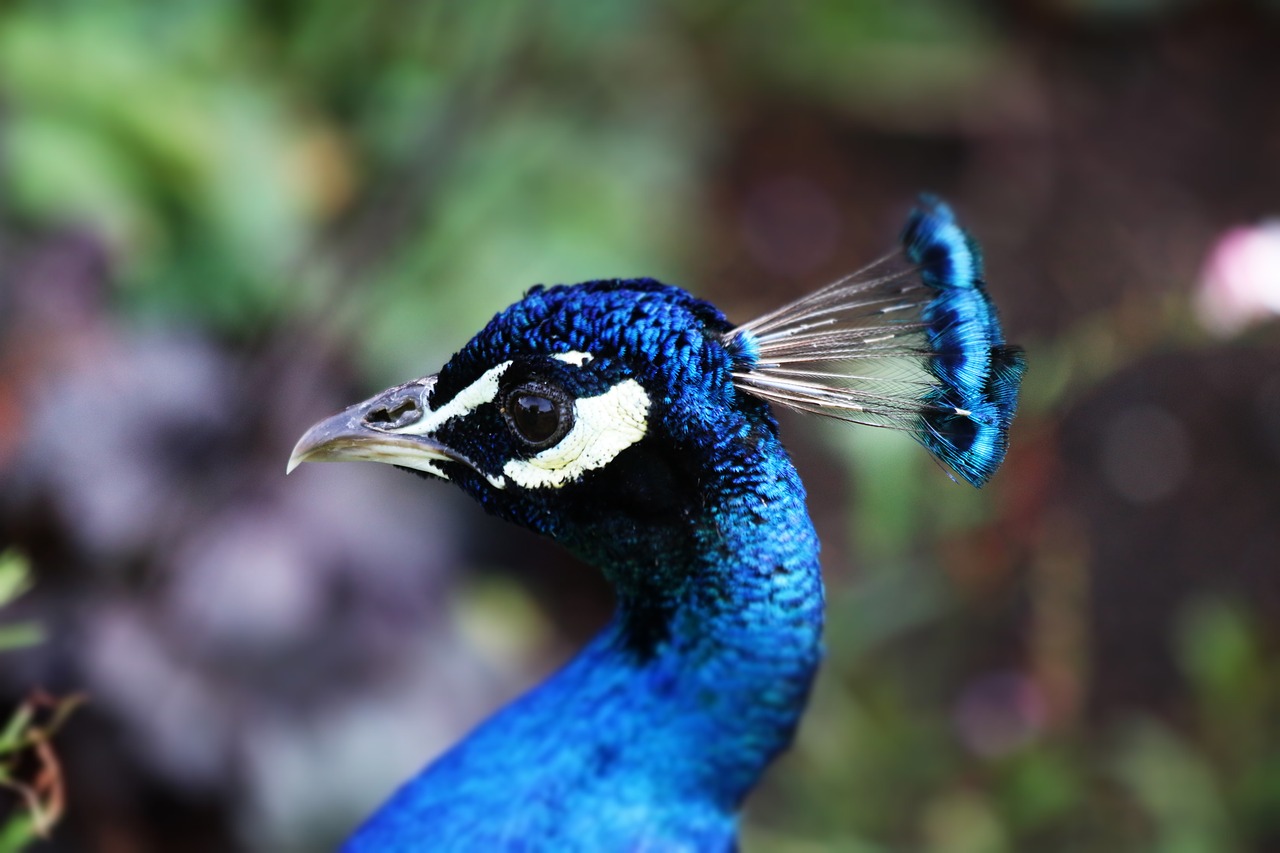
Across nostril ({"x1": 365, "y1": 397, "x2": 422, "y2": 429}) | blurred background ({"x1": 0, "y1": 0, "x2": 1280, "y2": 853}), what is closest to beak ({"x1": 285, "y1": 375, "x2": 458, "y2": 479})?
nostril ({"x1": 365, "y1": 397, "x2": 422, "y2": 429})

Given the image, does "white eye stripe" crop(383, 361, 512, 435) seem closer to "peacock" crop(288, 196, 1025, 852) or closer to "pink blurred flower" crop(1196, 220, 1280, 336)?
"peacock" crop(288, 196, 1025, 852)

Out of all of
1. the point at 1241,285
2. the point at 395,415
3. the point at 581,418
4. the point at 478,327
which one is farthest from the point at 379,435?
the point at 478,327

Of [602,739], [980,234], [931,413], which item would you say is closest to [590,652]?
[602,739]

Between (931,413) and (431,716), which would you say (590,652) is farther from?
(431,716)

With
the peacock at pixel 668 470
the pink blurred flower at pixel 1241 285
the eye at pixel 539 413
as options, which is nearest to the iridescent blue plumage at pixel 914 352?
the peacock at pixel 668 470

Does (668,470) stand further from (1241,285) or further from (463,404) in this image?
(1241,285)

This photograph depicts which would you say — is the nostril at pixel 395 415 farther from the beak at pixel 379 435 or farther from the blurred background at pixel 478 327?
the blurred background at pixel 478 327
